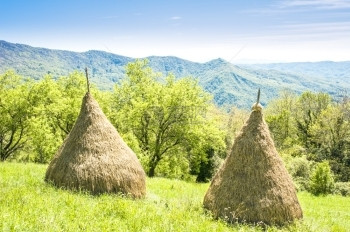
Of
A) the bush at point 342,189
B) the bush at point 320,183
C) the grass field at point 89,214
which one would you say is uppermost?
the grass field at point 89,214

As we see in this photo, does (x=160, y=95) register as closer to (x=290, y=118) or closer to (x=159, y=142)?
(x=159, y=142)

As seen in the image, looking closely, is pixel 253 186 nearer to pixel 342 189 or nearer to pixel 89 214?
pixel 89 214

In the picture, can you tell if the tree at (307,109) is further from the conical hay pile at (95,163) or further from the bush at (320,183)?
the conical hay pile at (95,163)

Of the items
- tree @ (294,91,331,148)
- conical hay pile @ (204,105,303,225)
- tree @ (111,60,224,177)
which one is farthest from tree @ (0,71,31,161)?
tree @ (294,91,331,148)

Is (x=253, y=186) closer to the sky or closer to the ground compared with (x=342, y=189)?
closer to the sky

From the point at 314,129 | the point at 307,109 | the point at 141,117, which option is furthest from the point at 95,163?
the point at 307,109

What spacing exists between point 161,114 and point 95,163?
926 inches

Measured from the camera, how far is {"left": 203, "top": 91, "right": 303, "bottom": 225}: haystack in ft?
36.6

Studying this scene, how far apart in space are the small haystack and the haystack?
→ 123 inches

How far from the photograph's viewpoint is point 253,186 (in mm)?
11391

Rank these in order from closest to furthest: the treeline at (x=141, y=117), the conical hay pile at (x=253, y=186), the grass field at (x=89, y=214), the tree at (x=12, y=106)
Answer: the grass field at (x=89, y=214), the conical hay pile at (x=253, y=186), the treeline at (x=141, y=117), the tree at (x=12, y=106)

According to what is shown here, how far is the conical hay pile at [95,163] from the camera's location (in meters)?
12.7

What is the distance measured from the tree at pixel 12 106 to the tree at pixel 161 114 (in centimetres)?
1232

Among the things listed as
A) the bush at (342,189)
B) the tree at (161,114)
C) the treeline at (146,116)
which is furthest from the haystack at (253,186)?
the bush at (342,189)
